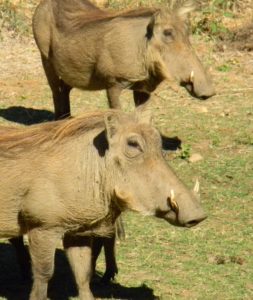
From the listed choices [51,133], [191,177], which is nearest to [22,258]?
[51,133]

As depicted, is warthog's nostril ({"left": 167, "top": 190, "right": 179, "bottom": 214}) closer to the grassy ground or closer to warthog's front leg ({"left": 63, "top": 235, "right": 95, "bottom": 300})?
warthog's front leg ({"left": 63, "top": 235, "right": 95, "bottom": 300})

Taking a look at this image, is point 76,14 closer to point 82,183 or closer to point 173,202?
point 82,183

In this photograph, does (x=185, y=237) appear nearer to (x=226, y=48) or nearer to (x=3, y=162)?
(x=3, y=162)

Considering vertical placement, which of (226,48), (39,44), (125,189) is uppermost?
(125,189)

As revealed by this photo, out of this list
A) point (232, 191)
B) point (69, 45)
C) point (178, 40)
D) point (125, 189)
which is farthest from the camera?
point (69, 45)

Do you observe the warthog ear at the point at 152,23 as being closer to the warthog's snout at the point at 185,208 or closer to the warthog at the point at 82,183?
the warthog at the point at 82,183

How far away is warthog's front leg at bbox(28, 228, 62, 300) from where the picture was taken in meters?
4.29

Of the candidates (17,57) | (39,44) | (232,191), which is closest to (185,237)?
(232,191)

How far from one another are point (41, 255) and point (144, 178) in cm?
58

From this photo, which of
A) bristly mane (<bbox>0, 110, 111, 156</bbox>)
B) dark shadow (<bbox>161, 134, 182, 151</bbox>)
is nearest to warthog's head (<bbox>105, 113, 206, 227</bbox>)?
bristly mane (<bbox>0, 110, 111, 156</bbox>)

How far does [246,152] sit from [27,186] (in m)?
3.23

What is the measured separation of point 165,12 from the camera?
276 inches

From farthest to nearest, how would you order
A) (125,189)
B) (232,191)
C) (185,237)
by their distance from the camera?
(232,191)
(185,237)
(125,189)

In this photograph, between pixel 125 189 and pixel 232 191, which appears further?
pixel 232 191
